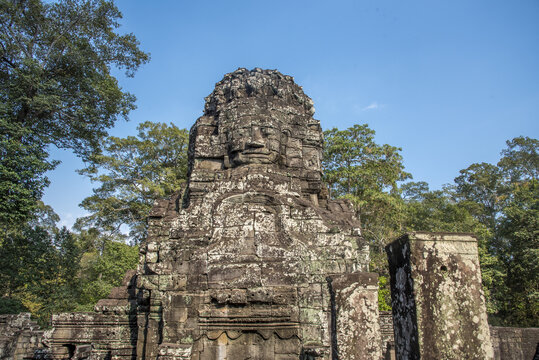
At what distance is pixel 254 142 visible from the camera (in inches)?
300

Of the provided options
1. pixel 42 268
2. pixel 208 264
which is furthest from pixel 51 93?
pixel 208 264

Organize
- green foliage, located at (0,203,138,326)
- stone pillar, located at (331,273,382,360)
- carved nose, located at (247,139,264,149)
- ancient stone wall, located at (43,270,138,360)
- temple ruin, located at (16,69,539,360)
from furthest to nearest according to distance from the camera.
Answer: green foliage, located at (0,203,138,326)
carved nose, located at (247,139,264,149)
ancient stone wall, located at (43,270,138,360)
stone pillar, located at (331,273,382,360)
temple ruin, located at (16,69,539,360)

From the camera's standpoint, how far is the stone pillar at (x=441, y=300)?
246 centimetres

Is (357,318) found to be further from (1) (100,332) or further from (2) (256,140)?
(1) (100,332)

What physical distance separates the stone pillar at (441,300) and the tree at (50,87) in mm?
11155

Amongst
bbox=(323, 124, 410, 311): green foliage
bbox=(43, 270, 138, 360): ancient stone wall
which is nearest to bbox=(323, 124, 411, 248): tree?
bbox=(323, 124, 410, 311): green foliage

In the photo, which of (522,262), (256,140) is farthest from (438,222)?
(256,140)

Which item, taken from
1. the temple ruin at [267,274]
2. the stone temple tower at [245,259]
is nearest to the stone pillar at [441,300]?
the temple ruin at [267,274]

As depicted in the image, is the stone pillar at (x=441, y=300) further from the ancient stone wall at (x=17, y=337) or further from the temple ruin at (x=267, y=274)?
the ancient stone wall at (x=17, y=337)

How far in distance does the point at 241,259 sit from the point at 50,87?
10.3 m

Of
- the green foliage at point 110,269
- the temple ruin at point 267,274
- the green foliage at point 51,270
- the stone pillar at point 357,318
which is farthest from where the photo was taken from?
the green foliage at point 110,269

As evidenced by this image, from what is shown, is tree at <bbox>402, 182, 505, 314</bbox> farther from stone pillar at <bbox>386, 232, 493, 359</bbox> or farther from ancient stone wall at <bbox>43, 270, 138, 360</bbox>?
stone pillar at <bbox>386, 232, 493, 359</bbox>

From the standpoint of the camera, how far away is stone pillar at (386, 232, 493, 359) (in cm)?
246

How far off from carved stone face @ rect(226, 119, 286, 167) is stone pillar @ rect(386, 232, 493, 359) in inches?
204
